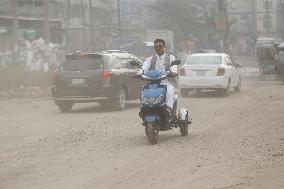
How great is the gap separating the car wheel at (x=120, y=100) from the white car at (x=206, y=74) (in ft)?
15.8

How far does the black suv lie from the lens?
18.3 meters

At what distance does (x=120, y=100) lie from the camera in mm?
18766

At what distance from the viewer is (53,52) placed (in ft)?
167

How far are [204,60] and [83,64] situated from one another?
672 centimetres

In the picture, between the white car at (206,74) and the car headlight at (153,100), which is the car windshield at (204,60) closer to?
the white car at (206,74)

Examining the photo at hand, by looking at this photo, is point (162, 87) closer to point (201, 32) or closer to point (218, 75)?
point (218, 75)

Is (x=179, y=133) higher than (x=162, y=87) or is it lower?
lower

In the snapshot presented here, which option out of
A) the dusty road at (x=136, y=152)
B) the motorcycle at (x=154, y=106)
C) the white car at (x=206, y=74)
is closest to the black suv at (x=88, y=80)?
the dusty road at (x=136, y=152)

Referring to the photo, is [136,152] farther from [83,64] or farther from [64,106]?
[64,106]

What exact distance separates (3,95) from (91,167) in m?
Result: 16.4

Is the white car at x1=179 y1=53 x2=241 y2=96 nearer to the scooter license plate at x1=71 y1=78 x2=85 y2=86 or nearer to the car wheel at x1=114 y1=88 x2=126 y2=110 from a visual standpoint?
the car wheel at x1=114 y1=88 x2=126 y2=110

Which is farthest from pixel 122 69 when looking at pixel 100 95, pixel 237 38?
pixel 237 38

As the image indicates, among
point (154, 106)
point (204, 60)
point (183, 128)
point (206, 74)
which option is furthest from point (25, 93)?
point (154, 106)

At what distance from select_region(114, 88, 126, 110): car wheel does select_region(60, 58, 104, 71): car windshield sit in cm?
93
